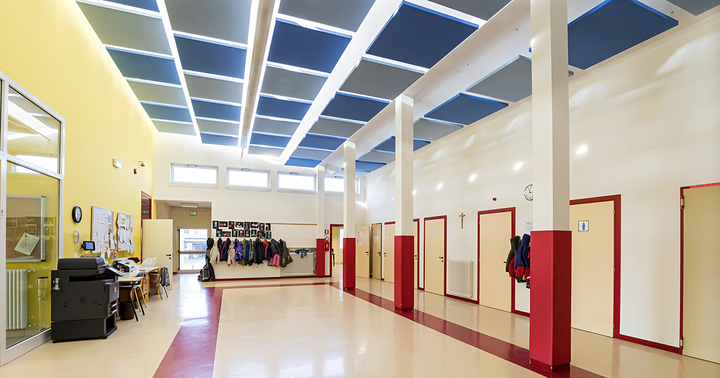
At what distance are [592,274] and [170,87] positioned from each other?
822cm

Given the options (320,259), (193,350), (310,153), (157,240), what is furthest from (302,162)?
(193,350)

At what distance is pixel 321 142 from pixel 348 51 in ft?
13.6

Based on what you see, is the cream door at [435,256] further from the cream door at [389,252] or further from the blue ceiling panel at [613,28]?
the blue ceiling panel at [613,28]

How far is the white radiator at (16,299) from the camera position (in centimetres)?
386

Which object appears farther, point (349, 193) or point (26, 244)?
point (349, 193)

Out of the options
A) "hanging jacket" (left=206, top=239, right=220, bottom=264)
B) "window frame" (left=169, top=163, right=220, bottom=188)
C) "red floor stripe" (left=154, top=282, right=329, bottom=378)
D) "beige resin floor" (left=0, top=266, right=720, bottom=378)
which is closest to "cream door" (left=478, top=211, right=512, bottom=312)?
"beige resin floor" (left=0, top=266, right=720, bottom=378)

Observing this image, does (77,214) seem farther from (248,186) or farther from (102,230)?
(248,186)

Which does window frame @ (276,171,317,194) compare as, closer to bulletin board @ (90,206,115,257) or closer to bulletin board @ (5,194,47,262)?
bulletin board @ (90,206,115,257)

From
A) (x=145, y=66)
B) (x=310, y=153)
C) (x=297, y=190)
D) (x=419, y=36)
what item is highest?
(x=145, y=66)

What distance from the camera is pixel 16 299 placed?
3.99m

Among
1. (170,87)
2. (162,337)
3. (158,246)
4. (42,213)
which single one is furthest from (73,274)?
(158,246)

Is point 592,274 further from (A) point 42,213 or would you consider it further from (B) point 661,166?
(A) point 42,213

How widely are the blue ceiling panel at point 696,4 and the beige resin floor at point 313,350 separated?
12.0 feet

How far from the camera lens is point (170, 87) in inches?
299
